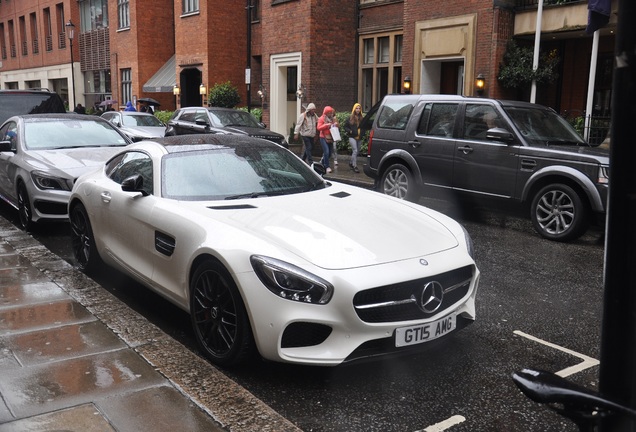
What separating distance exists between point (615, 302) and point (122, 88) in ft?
117

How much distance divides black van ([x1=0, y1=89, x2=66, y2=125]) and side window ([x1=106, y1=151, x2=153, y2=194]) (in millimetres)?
7897

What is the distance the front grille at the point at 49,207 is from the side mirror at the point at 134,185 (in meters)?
3.64

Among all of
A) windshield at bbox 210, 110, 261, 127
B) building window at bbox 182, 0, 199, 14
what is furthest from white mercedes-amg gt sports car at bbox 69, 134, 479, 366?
building window at bbox 182, 0, 199, 14

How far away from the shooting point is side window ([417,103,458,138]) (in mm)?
9898

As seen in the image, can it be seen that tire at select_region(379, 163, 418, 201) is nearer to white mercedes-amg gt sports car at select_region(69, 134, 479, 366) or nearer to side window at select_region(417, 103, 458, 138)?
side window at select_region(417, 103, 458, 138)

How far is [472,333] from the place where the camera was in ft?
16.1

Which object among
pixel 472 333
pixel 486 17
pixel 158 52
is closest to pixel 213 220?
Result: pixel 472 333

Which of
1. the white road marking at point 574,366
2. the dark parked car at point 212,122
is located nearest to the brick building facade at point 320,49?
the dark parked car at point 212,122

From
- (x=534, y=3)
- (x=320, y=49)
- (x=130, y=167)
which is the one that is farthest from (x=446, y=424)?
(x=320, y=49)

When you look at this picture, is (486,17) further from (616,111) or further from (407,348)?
(616,111)

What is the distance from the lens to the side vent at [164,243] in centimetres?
461

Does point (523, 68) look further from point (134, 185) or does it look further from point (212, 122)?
point (134, 185)

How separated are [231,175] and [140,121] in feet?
52.1

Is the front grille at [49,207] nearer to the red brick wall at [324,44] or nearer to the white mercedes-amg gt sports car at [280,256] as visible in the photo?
the white mercedes-amg gt sports car at [280,256]
